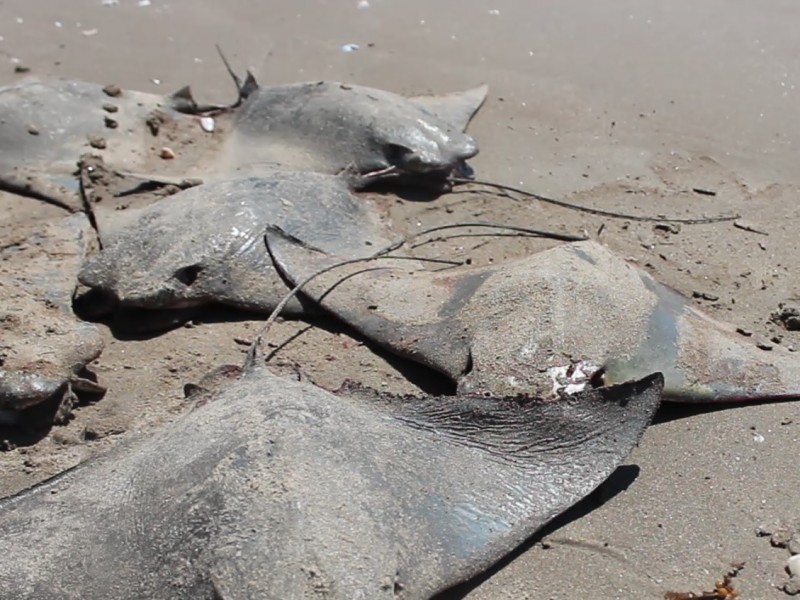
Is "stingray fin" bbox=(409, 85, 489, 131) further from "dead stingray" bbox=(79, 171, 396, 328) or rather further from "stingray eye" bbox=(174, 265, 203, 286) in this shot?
"stingray eye" bbox=(174, 265, 203, 286)

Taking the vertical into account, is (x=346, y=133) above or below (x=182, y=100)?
above

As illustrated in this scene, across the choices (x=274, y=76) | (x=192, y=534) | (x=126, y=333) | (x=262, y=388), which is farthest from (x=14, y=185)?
(x=192, y=534)

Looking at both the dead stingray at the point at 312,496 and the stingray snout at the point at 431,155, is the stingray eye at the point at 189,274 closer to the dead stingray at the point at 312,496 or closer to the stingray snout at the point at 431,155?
the dead stingray at the point at 312,496

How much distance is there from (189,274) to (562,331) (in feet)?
6.25

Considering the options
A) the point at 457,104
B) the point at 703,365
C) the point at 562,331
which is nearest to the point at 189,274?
the point at 562,331

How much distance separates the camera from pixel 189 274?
486 centimetres

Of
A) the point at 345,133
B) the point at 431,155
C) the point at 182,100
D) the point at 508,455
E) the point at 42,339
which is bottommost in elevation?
the point at 182,100

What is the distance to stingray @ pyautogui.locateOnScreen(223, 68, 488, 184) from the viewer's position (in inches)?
244

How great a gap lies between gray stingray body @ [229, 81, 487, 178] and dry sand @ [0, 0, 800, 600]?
31 cm

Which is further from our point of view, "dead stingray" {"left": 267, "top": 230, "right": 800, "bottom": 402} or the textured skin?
the textured skin

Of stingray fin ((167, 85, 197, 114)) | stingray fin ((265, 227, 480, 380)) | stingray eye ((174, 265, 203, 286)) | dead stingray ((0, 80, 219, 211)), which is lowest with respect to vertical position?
dead stingray ((0, 80, 219, 211))

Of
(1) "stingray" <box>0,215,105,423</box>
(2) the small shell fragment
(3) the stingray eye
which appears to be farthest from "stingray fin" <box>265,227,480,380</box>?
(2) the small shell fragment

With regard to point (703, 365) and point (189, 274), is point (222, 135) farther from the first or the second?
point (703, 365)

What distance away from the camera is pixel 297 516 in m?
2.79
